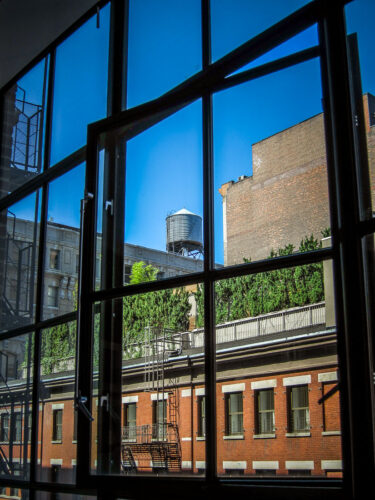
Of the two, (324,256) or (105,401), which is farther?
(105,401)

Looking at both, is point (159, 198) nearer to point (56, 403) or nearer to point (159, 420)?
point (159, 420)

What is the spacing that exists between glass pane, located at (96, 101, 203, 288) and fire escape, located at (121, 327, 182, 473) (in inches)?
11.0

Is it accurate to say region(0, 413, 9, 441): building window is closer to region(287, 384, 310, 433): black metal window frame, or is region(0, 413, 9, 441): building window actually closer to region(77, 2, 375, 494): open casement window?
region(77, 2, 375, 494): open casement window

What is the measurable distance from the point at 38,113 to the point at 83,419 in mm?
2099

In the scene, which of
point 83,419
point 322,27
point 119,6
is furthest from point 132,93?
point 83,419

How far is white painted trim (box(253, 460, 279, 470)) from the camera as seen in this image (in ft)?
6.30

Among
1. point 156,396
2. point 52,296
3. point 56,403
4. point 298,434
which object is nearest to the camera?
point 298,434

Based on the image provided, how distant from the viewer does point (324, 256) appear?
→ 177 centimetres

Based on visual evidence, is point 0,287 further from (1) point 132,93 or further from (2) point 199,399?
(2) point 199,399

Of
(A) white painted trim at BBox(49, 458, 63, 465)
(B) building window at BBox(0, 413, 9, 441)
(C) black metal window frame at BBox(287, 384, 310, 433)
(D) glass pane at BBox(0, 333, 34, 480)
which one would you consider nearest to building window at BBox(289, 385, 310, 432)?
(C) black metal window frame at BBox(287, 384, 310, 433)

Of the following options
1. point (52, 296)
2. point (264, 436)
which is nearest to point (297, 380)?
point (264, 436)

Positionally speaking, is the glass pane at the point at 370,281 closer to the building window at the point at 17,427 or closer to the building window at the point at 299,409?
the building window at the point at 299,409

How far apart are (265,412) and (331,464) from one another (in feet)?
0.93

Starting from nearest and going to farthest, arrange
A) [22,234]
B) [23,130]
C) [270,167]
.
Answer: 1. [270,167]
2. [22,234]
3. [23,130]
